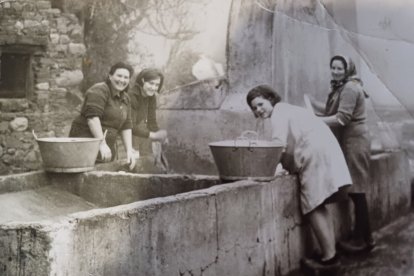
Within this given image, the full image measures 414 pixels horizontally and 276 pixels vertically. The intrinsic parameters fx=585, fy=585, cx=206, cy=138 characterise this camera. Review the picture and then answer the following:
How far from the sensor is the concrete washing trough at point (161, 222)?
2.02 m

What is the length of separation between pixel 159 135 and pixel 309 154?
0.90 meters

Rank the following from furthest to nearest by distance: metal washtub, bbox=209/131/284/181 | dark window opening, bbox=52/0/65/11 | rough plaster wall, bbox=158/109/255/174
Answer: dark window opening, bbox=52/0/65/11 < rough plaster wall, bbox=158/109/255/174 < metal washtub, bbox=209/131/284/181

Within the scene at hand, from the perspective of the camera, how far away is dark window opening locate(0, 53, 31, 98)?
11.3 feet

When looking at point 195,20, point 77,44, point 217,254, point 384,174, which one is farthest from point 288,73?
point 77,44

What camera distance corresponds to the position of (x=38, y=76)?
3607mm

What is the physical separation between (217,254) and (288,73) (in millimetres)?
1094

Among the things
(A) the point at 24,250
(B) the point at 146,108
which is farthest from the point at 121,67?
(A) the point at 24,250

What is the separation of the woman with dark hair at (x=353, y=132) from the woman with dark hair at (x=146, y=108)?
93 cm

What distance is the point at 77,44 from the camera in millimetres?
3633

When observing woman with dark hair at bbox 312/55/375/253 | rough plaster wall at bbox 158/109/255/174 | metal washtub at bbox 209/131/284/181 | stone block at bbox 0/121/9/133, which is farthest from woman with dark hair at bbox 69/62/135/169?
woman with dark hair at bbox 312/55/375/253

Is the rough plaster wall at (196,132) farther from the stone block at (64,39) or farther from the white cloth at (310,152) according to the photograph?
the stone block at (64,39)

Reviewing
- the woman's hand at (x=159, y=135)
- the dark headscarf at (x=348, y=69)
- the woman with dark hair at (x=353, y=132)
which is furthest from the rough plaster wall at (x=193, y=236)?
the woman's hand at (x=159, y=135)

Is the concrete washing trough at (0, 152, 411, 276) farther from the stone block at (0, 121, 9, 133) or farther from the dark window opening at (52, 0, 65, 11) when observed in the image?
the dark window opening at (52, 0, 65, 11)

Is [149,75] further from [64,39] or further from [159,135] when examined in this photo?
[64,39]
